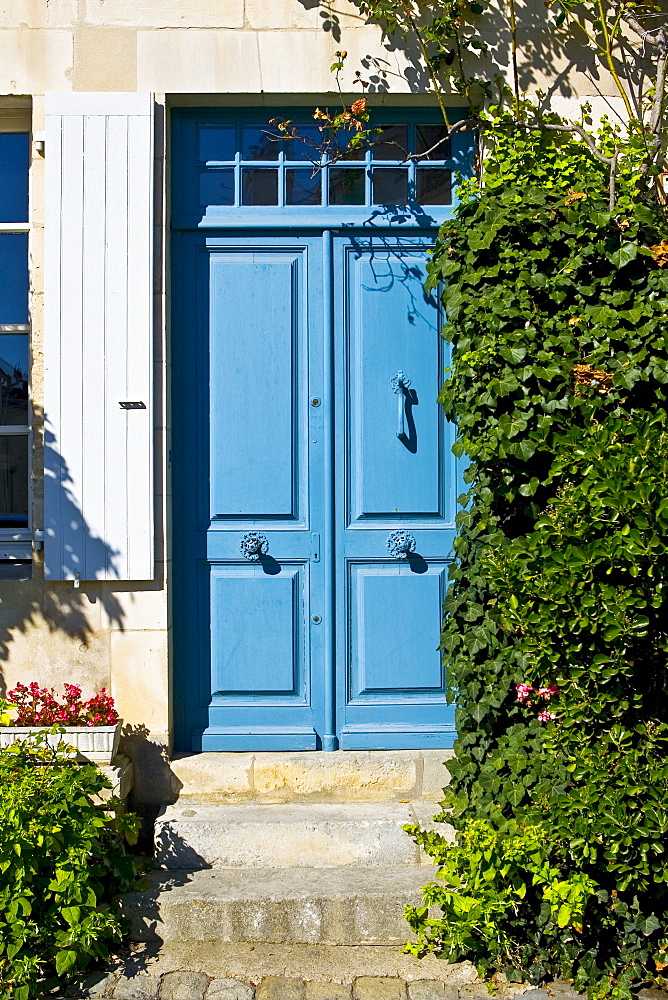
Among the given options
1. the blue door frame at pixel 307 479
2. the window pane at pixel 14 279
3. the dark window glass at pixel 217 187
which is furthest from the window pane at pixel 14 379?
the dark window glass at pixel 217 187

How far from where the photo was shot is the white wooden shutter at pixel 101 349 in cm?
399

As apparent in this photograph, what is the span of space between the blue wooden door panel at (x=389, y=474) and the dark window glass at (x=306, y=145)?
413mm

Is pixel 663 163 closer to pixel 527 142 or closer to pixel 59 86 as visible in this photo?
pixel 527 142

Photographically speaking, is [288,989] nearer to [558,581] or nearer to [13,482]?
[558,581]

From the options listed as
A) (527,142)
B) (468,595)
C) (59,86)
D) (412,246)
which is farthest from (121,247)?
(468,595)

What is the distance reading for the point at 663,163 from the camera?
4.01 m

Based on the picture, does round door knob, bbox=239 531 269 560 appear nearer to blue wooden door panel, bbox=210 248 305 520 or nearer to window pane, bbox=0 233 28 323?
blue wooden door panel, bbox=210 248 305 520

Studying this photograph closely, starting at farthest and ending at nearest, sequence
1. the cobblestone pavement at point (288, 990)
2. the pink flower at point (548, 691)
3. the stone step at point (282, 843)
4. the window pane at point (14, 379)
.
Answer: the window pane at point (14, 379) < the stone step at point (282, 843) < the pink flower at point (548, 691) < the cobblestone pavement at point (288, 990)

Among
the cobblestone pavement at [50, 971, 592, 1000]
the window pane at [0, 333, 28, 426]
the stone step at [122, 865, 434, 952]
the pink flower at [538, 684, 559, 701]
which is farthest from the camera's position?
the window pane at [0, 333, 28, 426]

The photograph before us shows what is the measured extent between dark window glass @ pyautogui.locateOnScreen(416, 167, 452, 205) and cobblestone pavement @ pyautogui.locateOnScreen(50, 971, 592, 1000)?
3268 millimetres

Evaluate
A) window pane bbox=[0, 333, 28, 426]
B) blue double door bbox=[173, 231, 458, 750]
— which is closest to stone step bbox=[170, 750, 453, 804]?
blue double door bbox=[173, 231, 458, 750]

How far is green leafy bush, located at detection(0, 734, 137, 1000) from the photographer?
3.03m

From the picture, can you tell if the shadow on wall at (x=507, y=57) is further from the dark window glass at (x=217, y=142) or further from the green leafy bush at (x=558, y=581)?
the dark window glass at (x=217, y=142)

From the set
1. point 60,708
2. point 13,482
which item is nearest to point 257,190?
point 13,482
